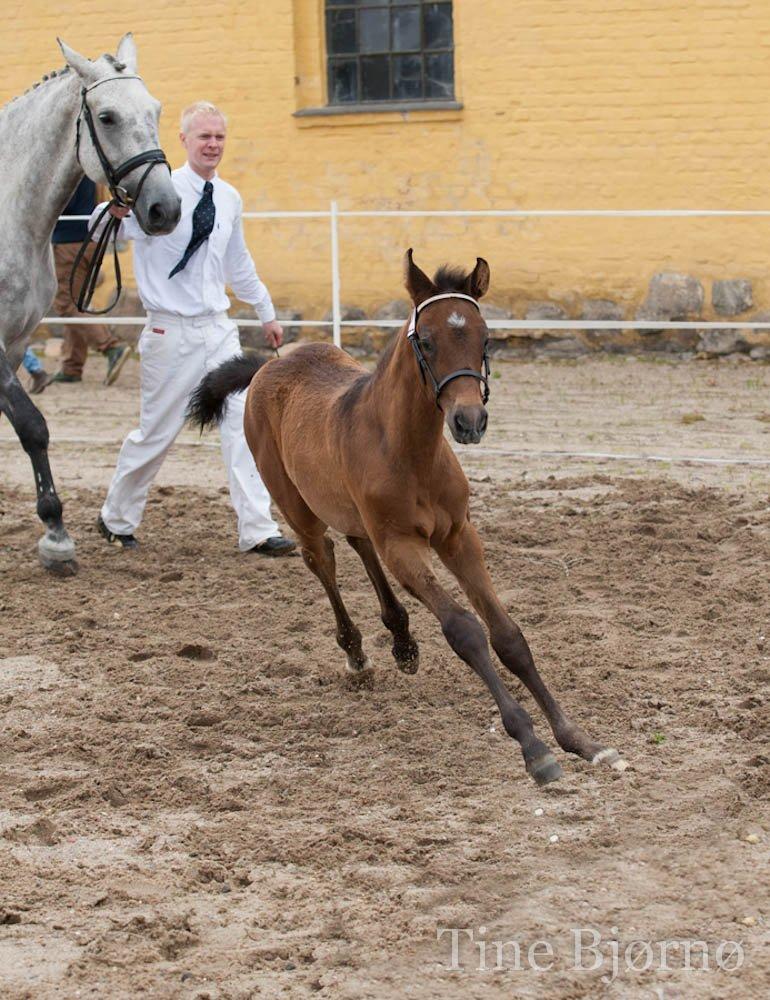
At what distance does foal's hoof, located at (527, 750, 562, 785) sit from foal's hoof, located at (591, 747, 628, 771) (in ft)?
0.61

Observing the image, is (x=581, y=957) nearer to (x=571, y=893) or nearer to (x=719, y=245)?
(x=571, y=893)

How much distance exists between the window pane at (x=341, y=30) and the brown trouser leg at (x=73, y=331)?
3.52 m

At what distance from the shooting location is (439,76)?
1417 centimetres

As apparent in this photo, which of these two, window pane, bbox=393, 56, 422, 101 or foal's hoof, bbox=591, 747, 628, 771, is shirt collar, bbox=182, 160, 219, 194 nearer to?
foal's hoof, bbox=591, 747, 628, 771

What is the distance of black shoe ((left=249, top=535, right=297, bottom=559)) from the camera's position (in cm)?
779

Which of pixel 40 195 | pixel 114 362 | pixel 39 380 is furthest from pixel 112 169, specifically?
pixel 114 362

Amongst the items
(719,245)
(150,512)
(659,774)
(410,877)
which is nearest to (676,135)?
(719,245)

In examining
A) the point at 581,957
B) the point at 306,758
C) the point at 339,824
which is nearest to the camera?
the point at 581,957

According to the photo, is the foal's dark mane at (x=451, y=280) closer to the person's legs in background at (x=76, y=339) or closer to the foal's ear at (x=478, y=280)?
the foal's ear at (x=478, y=280)

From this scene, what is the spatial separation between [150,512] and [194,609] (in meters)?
2.10

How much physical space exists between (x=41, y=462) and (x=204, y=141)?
75.9 inches

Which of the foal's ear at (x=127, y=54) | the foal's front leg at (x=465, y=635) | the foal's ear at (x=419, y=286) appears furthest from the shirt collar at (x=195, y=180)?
the foal's front leg at (x=465, y=635)

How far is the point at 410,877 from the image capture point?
402 cm

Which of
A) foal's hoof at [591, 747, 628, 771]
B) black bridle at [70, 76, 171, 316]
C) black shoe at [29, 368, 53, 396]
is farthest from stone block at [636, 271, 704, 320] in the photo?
foal's hoof at [591, 747, 628, 771]
